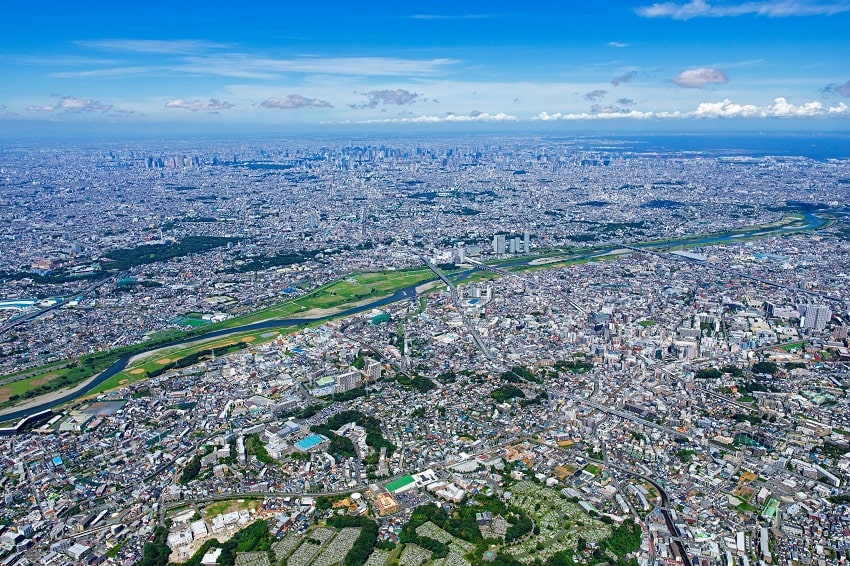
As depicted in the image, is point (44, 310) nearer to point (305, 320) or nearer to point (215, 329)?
point (215, 329)

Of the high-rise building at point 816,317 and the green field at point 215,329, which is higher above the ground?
the high-rise building at point 816,317

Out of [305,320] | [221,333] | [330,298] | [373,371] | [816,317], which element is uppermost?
[816,317]

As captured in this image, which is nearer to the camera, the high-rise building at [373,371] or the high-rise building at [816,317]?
the high-rise building at [373,371]

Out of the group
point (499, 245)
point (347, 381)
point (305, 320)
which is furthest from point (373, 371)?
point (499, 245)

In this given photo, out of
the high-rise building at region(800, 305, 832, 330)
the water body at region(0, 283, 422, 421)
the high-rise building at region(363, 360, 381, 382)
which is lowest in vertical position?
the water body at region(0, 283, 422, 421)

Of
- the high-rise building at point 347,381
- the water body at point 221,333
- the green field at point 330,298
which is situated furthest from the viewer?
the green field at point 330,298

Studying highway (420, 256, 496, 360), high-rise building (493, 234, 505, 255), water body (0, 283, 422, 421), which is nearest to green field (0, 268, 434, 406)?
water body (0, 283, 422, 421)

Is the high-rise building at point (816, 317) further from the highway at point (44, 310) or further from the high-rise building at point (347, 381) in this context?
the highway at point (44, 310)

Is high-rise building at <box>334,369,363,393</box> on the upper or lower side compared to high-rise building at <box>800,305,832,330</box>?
lower

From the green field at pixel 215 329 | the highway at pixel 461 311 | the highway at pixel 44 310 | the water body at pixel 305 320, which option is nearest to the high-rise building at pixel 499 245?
the water body at pixel 305 320

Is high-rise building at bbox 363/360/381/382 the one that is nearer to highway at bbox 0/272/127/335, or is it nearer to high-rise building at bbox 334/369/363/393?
high-rise building at bbox 334/369/363/393

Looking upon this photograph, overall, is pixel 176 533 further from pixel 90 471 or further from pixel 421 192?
pixel 421 192
